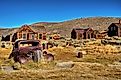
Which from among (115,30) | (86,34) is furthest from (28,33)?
(115,30)

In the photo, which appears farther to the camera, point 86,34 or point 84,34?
point 84,34

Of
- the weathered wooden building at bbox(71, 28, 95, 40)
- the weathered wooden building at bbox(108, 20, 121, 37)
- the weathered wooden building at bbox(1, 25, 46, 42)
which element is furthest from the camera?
the weathered wooden building at bbox(71, 28, 95, 40)

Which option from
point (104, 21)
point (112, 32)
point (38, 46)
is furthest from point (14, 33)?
point (104, 21)

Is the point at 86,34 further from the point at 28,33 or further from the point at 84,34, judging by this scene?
the point at 28,33

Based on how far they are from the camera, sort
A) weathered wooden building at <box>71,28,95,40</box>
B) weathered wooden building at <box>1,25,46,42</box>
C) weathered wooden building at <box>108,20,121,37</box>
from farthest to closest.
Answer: weathered wooden building at <box>71,28,95,40</box> → weathered wooden building at <box>108,20,121,37</box> → weathered wooden building at <box>1,25,46,42</box>

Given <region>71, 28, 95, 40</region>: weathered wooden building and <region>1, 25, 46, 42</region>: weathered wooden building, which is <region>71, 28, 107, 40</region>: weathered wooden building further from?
<region>1, 25, 46, 42</region>: weathered wooden building

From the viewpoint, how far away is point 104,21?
178625 millimetres

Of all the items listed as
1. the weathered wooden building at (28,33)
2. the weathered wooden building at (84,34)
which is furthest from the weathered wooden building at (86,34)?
the weathered wooden building at (28,33)

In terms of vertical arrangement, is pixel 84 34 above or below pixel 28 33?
above

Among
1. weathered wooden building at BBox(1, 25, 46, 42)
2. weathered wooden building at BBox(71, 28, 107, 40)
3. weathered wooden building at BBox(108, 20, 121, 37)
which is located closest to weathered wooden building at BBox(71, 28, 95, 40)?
weathered wooden building at BBox(71, 28, 107, 40)

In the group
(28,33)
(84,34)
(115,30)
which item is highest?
(115,30)

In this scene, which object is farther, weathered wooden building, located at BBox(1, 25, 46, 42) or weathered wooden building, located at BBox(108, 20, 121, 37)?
weathered wooden building, located at BBox(108, 20, 121, 37)

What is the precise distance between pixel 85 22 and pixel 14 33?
121 metres

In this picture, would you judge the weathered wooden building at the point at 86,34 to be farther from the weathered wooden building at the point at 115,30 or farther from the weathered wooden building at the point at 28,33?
the weathered wooden building at the point at 28,33
